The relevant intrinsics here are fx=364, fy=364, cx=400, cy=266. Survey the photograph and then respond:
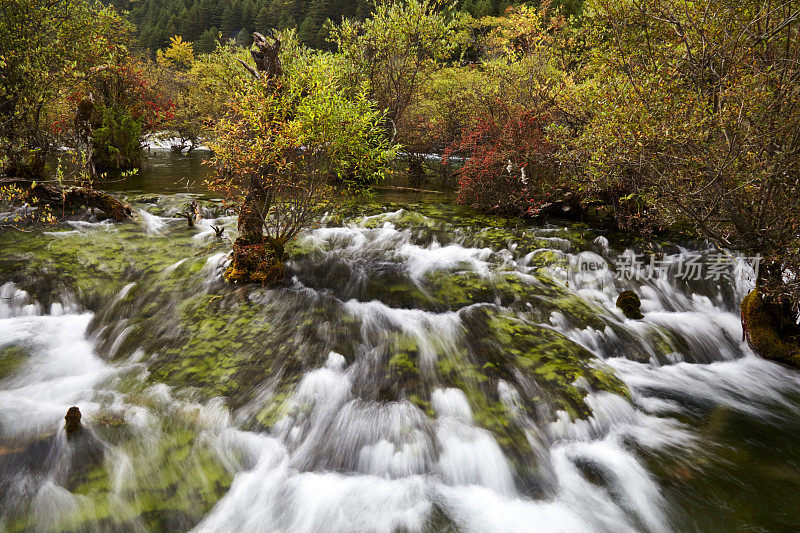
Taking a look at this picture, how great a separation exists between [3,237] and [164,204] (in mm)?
4849

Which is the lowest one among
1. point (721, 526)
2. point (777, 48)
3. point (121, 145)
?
point (721, 526)

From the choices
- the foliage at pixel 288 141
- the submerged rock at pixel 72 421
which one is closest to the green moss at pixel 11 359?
the submerged rock at pixel 72 421

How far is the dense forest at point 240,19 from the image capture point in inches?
3216

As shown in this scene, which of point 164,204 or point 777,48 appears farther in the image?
point 164,204

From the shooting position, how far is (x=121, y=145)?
18469mm

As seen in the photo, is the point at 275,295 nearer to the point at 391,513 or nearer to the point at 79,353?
the point at 79,353

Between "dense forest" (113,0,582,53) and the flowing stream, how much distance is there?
8021cm

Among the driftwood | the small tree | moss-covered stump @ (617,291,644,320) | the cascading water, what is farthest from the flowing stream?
the driftwood

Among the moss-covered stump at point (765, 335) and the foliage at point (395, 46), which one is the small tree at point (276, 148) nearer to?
the moss-covered stump at point (765, 335)

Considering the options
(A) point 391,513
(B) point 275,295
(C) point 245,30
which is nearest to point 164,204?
(B) point 275,295

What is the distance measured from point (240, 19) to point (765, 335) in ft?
423

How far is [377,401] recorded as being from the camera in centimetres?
566

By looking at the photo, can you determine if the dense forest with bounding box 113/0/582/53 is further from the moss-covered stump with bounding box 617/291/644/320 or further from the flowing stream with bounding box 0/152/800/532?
the flowing stream with bounding box 0/152/800/532

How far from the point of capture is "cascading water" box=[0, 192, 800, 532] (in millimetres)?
4172
